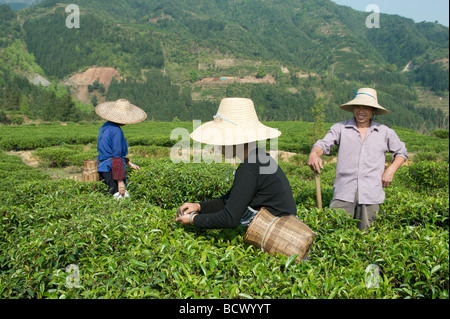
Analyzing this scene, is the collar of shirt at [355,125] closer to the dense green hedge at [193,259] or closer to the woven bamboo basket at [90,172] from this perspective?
the dense green hedge at [193,259]

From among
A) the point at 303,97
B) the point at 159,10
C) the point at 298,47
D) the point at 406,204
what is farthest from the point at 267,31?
the point at 406,204

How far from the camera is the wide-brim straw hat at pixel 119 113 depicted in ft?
14.9

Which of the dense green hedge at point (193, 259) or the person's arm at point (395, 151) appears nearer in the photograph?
the dense green hedge at point (193, 259)

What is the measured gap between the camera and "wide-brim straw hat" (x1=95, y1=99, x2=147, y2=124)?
179 inches

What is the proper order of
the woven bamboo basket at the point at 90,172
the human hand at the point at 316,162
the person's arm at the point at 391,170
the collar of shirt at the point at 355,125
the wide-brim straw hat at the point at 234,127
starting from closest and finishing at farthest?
the wide-brim straw hat at the point at 234,127 < the human hand at the point at 316,162 < the person's arm at the point at 391,170 < the collar of shirt at the point at 355,125 < the woven bamboo basket at the point at 90,172

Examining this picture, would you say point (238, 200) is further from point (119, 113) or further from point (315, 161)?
point (119, 113)

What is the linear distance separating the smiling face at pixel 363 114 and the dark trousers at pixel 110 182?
314 cm

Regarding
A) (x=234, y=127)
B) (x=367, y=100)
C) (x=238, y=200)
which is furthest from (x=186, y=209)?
(x=367, y=100)

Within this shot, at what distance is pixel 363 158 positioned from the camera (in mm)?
3414

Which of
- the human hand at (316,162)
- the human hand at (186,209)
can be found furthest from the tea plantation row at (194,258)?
the human hand at (316,162)

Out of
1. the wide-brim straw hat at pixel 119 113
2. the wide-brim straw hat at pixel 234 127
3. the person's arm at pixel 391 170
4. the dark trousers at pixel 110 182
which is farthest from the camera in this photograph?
the dark trousers at pixel 110 182

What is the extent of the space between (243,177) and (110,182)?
291 centimetres

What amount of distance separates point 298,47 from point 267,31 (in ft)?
103

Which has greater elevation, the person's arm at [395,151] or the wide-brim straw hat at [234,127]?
the wide-brim straw hat at [234,127]
